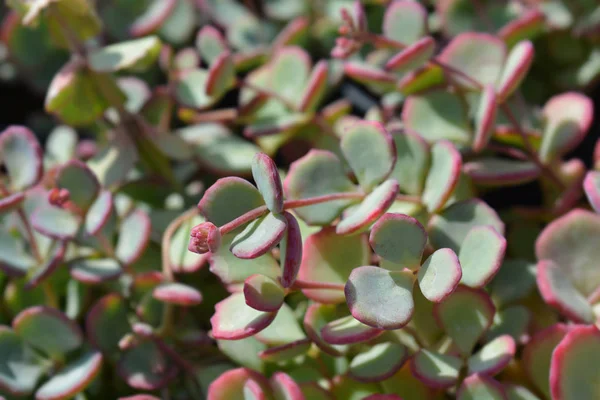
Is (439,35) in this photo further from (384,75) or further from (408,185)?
(408,185)

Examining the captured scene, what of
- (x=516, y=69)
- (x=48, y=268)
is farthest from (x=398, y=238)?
(x=48, y=268)

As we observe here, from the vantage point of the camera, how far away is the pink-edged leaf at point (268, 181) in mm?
459

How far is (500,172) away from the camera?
25.7 inches

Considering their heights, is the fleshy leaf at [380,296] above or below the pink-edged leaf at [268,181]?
below

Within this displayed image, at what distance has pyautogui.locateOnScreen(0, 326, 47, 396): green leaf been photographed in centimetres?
64

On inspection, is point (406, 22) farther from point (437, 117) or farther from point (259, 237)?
point (259, 237)

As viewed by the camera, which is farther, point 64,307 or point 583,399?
point 64,307

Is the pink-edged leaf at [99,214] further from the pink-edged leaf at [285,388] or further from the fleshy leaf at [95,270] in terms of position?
the pink-edged leaf at [285,388]

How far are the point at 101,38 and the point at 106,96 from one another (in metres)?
0.20

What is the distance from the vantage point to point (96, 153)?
80 centimetres

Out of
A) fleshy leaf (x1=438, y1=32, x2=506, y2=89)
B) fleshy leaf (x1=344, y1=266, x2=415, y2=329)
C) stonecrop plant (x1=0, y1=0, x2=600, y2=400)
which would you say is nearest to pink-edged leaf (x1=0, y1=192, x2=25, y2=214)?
stonecrop plant (x1=0, y1=0, x2=600, y2=400)

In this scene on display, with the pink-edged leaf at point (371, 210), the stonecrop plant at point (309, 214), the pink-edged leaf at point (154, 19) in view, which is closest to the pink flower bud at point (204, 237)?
the stonecrop plant at point (309, 214)

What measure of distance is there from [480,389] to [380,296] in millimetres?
115

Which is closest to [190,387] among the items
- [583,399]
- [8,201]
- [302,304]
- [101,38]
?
[302,304]
